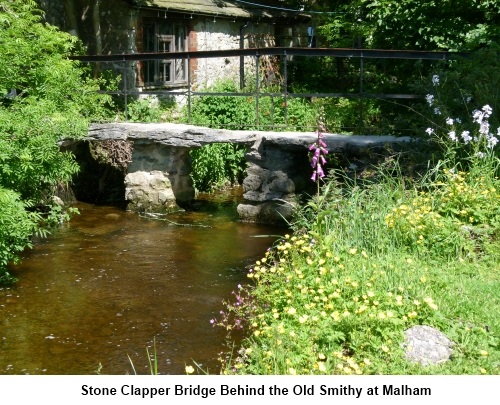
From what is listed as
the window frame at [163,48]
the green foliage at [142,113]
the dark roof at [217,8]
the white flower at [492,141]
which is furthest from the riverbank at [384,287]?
the window frame at [163,48]

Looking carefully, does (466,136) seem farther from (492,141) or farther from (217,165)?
(217,165)

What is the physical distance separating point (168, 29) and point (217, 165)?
597 centimetres

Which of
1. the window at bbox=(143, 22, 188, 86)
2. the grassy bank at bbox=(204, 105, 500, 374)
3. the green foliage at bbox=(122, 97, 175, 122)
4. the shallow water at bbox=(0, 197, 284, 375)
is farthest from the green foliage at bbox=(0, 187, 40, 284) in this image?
the window at bbox=(143, 22, 188, 86)

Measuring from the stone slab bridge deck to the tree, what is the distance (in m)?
1.26

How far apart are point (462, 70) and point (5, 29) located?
22.1ft

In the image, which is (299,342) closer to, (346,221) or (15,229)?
(346,221)

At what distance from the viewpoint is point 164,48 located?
19.1 m

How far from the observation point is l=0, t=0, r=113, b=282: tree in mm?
8906

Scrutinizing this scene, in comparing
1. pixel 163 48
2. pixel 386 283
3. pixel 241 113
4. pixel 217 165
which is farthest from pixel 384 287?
pixel 163 48

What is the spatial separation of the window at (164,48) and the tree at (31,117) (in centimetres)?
571

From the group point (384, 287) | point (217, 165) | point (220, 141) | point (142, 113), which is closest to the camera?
point (384, 287)

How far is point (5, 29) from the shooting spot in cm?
1134

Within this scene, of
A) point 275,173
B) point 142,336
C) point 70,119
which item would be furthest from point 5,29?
point 142,336

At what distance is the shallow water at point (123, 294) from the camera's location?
6.78 meters
